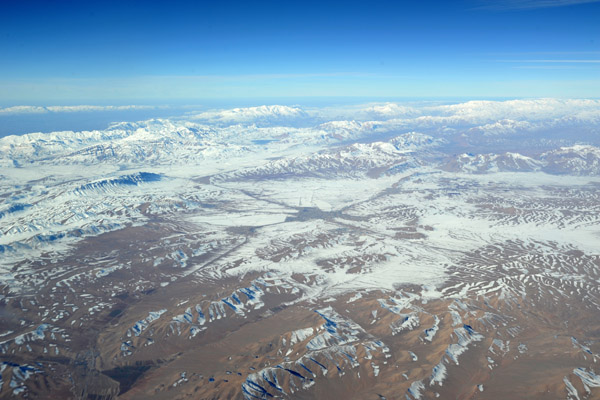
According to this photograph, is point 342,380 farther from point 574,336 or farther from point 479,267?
point 479,267

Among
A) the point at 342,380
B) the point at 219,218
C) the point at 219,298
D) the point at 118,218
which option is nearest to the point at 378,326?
the point at 342,380

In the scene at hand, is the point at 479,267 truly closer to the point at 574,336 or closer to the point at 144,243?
the point at 574,336

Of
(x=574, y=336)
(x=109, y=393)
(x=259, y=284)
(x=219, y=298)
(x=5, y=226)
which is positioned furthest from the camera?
(x=5, y=226)

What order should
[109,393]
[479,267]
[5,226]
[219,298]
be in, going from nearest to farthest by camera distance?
[109,393]
[219,298]
[479,267]
[5,226]

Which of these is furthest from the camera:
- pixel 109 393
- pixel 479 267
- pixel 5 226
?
pixel 5 226

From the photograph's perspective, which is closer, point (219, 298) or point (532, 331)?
point (532, 331)

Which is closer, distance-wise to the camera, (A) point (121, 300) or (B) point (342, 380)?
(B) point (342, 380)

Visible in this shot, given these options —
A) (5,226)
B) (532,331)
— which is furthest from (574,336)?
(5,226)

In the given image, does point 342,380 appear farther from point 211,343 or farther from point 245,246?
point 245,246

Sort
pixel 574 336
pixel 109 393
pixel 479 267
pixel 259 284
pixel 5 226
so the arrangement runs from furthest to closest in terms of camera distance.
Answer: pixel 5 226
pixel 479 267
pixel 259 284
pixel 574 336
pixel 109 393
